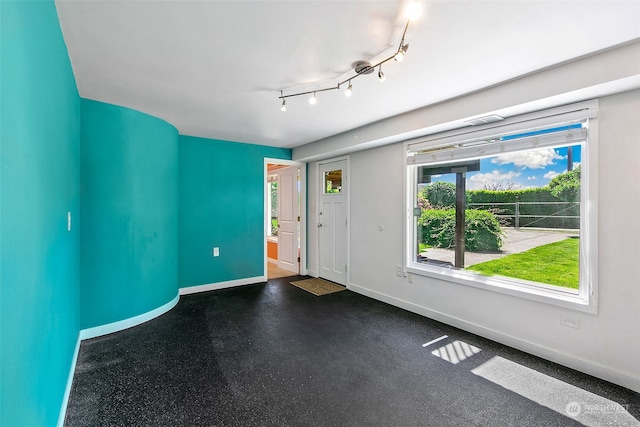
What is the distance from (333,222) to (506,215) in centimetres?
252

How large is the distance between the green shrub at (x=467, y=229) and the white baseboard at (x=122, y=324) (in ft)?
10.8

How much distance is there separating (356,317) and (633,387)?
7.26 ft

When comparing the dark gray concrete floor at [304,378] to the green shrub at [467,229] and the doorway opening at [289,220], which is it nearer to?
the green shrub at [467,229]

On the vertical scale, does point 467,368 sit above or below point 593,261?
below

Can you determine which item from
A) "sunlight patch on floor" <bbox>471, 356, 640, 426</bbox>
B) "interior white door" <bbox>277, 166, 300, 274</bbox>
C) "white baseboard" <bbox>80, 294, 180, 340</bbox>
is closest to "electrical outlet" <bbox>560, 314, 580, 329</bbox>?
"sunlight patch on floor" <bbox>471, 356, 640, 426</bbox>

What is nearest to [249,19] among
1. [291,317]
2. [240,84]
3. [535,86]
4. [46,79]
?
[240,84]

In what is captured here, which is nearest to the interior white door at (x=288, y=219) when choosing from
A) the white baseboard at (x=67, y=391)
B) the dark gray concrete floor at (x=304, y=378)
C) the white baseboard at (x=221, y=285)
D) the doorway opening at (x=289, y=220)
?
the doorway opening at (x=289, y=220)

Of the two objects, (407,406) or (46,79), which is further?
(407,406)

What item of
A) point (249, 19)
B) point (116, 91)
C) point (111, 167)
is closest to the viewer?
point (249, 19)

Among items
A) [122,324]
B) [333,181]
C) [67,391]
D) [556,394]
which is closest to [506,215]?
[556,394]

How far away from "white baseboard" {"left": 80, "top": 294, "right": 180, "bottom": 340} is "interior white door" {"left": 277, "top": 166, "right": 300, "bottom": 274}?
2438mm

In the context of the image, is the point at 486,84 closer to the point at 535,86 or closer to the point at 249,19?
the point at 535,86

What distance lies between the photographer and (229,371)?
7.36ft

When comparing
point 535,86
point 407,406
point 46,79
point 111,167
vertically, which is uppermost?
point 535,86
